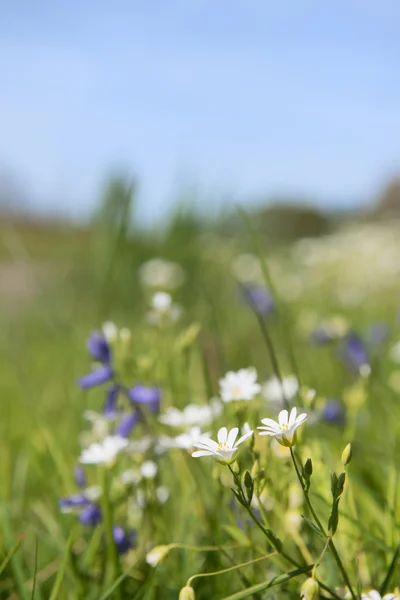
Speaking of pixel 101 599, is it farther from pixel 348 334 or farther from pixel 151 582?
pixel 348 334

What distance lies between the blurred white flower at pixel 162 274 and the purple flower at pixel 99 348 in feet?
6.78

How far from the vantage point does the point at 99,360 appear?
5.17 feet

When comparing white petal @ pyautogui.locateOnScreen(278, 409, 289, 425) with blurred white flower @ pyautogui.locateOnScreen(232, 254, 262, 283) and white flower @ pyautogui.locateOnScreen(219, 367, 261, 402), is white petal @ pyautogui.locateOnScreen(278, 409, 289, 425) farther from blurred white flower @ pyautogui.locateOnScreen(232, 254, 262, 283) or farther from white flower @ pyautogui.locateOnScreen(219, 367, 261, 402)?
blurred white flower @ pyautogui.locateOnScreen(232, 254, 262, 283)

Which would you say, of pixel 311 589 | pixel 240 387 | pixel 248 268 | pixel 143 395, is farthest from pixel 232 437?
pixel 248 268

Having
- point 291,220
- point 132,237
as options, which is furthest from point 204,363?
point 291,220

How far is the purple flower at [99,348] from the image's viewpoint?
1.53 m

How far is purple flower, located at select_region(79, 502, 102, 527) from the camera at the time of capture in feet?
5.02

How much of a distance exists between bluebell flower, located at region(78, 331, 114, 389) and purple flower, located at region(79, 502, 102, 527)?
252 mm

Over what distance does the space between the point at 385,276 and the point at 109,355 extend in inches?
299

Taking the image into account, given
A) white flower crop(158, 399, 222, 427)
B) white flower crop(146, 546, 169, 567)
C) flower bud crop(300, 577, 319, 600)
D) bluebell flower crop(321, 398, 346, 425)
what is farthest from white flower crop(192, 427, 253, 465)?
bluebell flower crop(321, 398, 346, 425)

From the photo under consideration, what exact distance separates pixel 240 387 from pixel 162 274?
2.96 meters

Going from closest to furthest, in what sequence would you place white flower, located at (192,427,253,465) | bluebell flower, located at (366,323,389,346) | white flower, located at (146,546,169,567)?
white flower, located at (192,427,253,465) → white flower, located at (146,546,169,567) → bluebell flower, located at (366,323,389,346)

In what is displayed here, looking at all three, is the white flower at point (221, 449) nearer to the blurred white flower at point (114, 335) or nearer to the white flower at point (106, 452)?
the white flower at point (106, 452)

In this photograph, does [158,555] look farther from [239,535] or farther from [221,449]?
[221,449]
